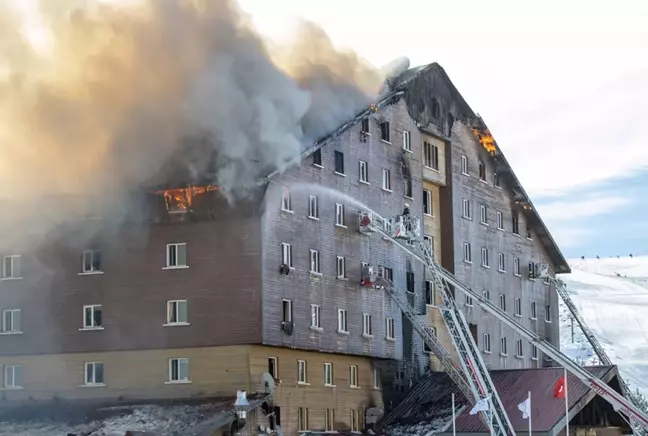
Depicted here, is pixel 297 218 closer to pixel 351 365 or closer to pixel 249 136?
pixel 249 136

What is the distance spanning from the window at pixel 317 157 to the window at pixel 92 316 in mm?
12921

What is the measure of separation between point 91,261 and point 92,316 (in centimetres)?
268

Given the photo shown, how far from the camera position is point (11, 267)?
2509 inches

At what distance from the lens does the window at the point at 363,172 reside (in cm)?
Result: 6891

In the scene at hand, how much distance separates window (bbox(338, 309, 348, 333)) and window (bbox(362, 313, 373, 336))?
190 cm

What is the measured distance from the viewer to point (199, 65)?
6309cm

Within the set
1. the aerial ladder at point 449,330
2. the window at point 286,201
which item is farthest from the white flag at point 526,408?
the window at point 286,201

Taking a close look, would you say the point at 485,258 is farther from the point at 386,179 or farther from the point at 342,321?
the point at 342,321

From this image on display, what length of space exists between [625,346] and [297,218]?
109085 millimetres

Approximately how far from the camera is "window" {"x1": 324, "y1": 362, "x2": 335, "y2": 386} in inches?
2562

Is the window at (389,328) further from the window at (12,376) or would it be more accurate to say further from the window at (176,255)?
the window at (12,376)

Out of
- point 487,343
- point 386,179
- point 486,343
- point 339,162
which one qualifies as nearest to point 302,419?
point 339,162

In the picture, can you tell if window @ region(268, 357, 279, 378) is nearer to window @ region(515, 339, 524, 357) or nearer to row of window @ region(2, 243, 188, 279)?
row of window @ region(2, 243, 188, 279)

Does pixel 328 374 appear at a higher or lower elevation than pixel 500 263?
lower
